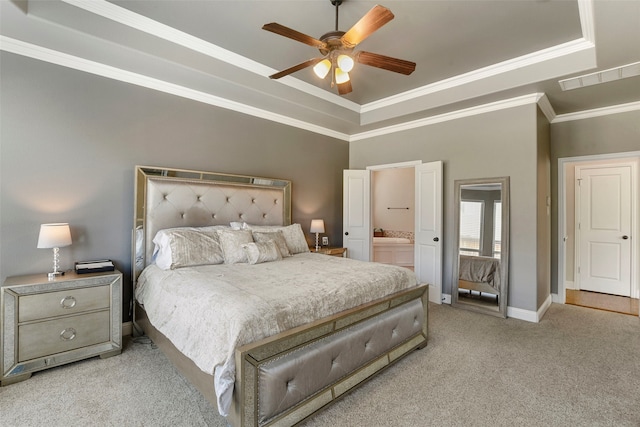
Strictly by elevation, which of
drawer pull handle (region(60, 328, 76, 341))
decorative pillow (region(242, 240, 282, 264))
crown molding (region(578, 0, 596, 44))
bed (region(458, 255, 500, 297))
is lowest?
drawer pull handle (region(60, 328, 76, 341))

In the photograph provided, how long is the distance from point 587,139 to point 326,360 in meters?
4.83

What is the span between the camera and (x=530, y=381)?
7.88ft

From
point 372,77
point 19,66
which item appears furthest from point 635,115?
point 19,66

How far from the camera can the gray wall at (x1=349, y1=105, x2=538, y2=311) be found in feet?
12.3

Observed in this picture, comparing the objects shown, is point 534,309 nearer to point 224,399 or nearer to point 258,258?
point 258,258

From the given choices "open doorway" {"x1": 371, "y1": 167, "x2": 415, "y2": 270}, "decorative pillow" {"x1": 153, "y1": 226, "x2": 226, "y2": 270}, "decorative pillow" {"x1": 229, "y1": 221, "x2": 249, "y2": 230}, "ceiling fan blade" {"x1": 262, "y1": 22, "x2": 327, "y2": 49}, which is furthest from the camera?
"open doorway" {"x1": 371, "y1": 167, "x2": 415, "y2": 270}

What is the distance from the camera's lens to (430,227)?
181 inches

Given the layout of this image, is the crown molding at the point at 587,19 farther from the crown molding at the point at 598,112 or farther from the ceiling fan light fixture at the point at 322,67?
the ceiling fan light fixture at the point at 322,67

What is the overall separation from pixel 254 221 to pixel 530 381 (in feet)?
11.0

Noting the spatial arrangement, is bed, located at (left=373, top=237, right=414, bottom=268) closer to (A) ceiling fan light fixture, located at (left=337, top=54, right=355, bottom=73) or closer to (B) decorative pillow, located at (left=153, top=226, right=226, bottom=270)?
(B) decorative pillow, located at (left=153, top=226, right=226, bottom=270)

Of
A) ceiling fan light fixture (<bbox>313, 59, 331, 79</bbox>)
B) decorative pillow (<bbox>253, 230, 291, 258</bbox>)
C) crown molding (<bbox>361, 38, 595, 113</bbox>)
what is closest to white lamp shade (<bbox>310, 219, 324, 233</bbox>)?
decorative pillow (<bbox>253, 230, 291, 258</bbox>)

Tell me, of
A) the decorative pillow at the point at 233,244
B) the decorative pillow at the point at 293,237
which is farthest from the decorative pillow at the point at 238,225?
the decorative pillow at the point at 233,244

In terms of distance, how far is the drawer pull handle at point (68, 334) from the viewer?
8.25 ft

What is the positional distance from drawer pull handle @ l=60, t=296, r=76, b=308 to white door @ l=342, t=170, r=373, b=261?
3788mm
